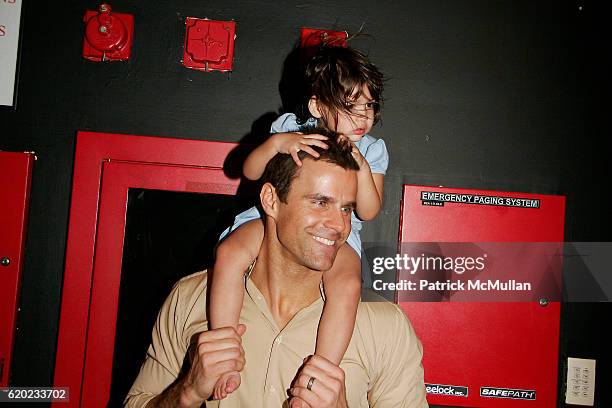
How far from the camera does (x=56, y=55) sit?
2.56 meters

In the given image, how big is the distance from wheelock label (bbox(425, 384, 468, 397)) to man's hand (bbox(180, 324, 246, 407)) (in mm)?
1255

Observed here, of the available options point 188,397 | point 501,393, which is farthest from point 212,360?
point 501,393

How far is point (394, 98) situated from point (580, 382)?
176 cm

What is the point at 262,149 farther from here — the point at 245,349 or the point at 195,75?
the point at 195,75

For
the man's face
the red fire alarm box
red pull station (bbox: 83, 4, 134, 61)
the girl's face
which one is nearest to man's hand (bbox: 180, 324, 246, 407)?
the man's face

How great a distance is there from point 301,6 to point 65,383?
2184 mm

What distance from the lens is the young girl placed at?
1.79m

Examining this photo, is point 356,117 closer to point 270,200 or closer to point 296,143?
point 296,143

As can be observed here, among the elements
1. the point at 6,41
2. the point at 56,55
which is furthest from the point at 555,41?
the point at 6,41

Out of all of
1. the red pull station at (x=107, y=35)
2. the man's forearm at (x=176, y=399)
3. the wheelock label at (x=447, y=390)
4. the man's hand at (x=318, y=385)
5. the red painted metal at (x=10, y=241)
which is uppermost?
the red pull station at (x=107, y=35)

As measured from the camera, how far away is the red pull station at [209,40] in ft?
8.36

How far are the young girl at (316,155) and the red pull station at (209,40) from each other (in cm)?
65

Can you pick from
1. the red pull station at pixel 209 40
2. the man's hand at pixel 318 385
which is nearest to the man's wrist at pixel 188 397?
the man's hand at pixel 318 385

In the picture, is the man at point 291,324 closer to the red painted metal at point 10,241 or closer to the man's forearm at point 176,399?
the man's forearm at point 176,399
